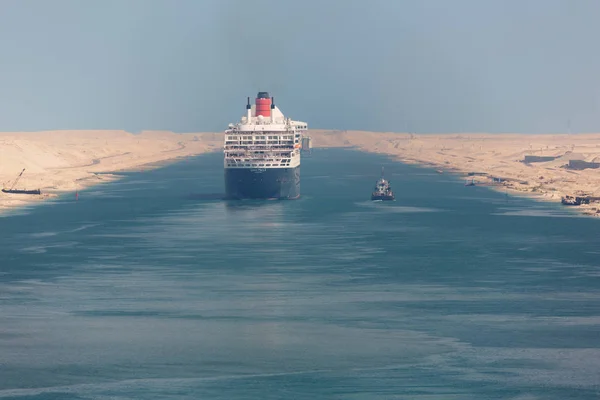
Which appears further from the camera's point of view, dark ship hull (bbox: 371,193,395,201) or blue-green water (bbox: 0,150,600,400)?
dark ship hull (bbox: 371,193,395,201)

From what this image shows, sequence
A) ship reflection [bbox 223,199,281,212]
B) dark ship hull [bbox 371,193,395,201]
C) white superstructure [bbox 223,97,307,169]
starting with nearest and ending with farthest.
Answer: ship reflection [bbox 223,199,281,212]
white superstructure [bbox 223,97,307,169]
dark ship hull [bbox 371,193,395,201]

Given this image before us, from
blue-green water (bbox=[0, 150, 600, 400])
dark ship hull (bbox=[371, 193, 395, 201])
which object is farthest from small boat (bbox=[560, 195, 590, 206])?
dark ship hull (bbox=[371, 193, 395, 201])

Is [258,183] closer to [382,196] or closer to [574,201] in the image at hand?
[382,196]

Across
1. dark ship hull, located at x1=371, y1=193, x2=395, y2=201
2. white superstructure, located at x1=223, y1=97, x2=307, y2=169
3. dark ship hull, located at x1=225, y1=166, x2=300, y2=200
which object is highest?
white superstructure, located at x1=223, y1=97, x2=307, y2=169

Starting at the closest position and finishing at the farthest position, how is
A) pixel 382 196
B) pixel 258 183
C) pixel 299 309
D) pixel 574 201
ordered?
pixel 299 309 → pixel 258 183 → pixel 574 201 → pixel 382 196

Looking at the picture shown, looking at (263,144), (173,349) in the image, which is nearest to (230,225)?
(263,144)

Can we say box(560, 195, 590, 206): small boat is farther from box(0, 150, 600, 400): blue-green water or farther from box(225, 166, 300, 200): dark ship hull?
box(225, 166, 300, 200): dark ship hull

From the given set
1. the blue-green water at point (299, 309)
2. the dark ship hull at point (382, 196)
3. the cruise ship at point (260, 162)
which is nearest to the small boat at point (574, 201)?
the blue-green water at point (299, 309)

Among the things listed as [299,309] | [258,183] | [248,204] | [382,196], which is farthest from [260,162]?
[299,309]
